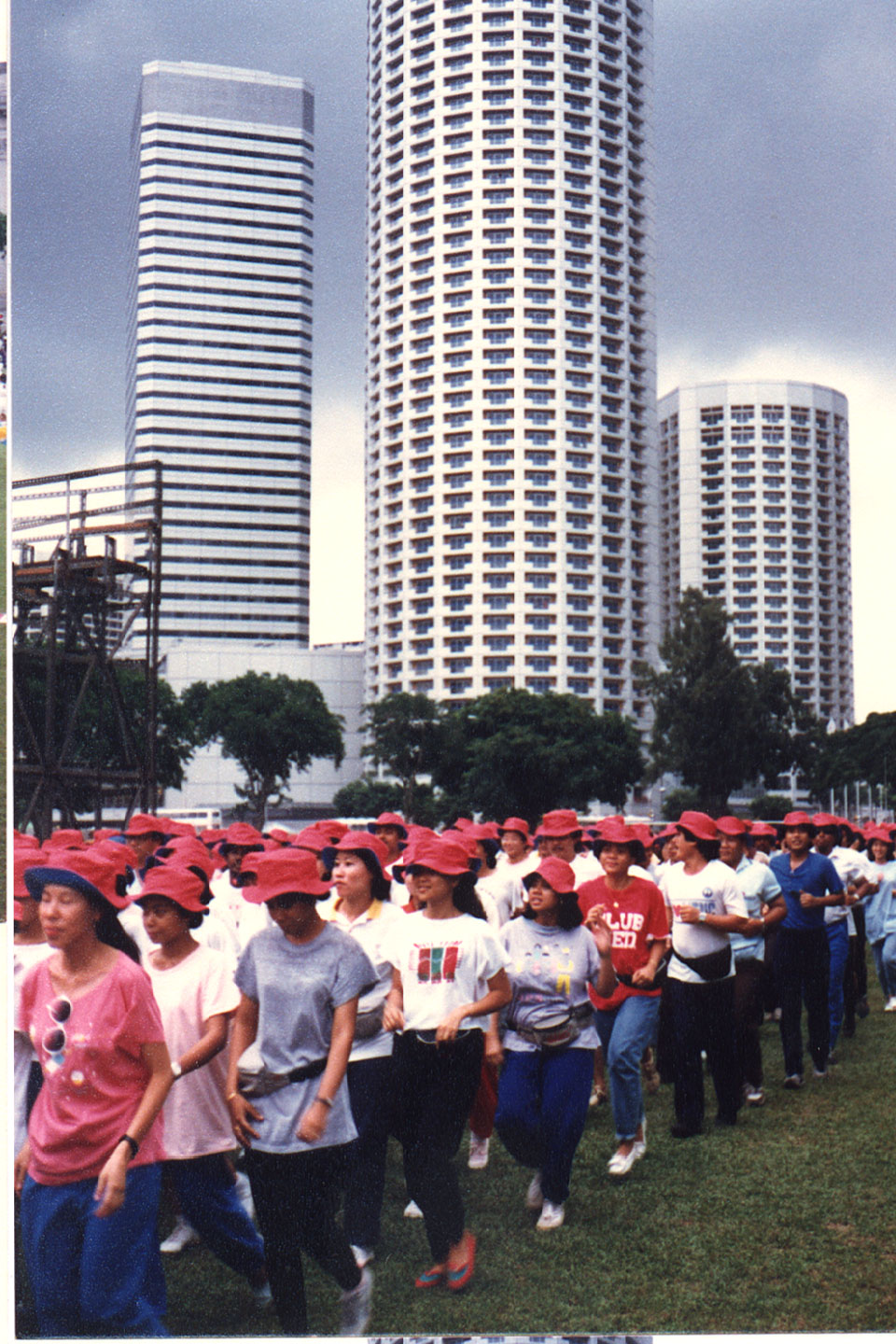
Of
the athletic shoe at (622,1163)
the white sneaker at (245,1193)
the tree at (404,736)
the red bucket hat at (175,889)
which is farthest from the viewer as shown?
the tree at (404,736)

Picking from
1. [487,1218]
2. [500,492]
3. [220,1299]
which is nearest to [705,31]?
[487,1218]

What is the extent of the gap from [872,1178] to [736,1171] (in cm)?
59

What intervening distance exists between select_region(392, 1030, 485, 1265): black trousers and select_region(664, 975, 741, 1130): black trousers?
2.19m

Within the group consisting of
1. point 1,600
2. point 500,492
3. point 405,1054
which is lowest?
point 405,1054

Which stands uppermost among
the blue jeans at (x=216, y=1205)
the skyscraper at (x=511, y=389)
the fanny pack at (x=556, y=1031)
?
the skyscraper at (x=511, y=389)

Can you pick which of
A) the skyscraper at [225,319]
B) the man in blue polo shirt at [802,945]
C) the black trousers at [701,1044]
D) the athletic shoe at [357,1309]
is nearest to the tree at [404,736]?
the skyscraper at [225,319]

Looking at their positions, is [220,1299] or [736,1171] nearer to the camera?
[220,1299]

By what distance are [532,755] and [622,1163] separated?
3351 cm

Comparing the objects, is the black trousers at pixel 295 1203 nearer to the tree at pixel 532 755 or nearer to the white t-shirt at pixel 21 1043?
the white t-shirt at pixel 21 1043

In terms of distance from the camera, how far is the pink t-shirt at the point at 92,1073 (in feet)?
11.8

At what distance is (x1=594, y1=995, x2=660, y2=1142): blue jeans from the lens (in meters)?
5.88

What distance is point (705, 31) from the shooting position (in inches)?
266

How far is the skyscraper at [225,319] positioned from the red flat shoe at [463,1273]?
12.3 ft

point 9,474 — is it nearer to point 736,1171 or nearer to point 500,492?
point 736,1171
